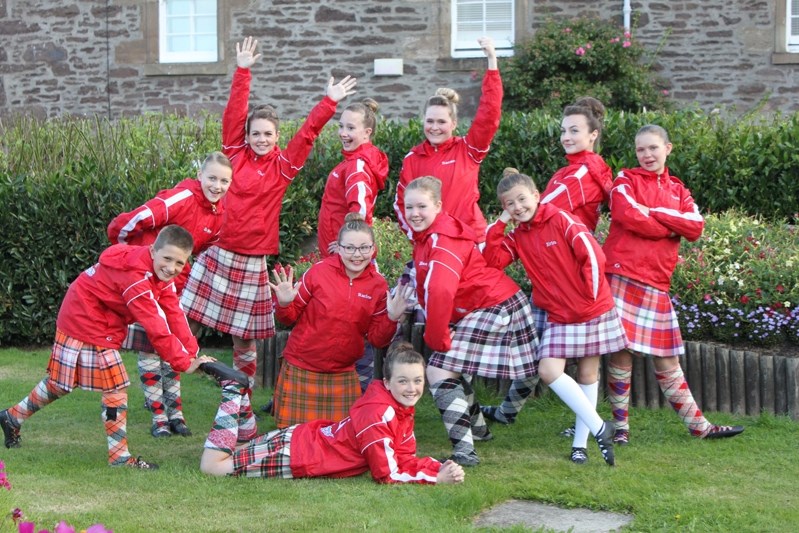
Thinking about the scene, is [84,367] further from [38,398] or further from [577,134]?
[577,134]

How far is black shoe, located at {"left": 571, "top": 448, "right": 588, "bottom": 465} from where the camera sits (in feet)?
19.6

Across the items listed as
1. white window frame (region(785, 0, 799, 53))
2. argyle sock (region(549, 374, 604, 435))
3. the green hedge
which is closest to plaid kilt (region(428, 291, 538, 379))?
argyle sock (region(549, 374, 604, 435))

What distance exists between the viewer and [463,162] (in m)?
6.87

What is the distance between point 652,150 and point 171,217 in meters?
2.82

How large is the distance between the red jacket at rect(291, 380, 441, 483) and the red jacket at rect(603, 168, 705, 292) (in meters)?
1.59

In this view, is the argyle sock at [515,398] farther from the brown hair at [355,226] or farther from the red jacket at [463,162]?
the brown hair at [355,226]

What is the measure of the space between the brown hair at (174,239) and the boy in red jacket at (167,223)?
2.30 feet

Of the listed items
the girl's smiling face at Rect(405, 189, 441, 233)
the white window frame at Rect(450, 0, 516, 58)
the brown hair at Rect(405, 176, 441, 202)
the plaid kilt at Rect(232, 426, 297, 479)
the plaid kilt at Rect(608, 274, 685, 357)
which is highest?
the white window frame at Rect(450, 0, 516, 58)

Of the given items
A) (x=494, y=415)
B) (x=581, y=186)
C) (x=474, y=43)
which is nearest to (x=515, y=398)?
(x=494, y=415)

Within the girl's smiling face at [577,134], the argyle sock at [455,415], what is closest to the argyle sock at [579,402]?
the argyle sock at [455,415]

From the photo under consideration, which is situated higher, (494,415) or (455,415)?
(455,415)

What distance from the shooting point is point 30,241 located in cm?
945

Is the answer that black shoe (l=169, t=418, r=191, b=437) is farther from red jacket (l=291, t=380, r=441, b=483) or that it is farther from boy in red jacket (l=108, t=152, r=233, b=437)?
red jacket (l=291, t=380, r=441, b=483)

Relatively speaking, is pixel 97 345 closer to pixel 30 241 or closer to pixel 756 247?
pixel 30 241
